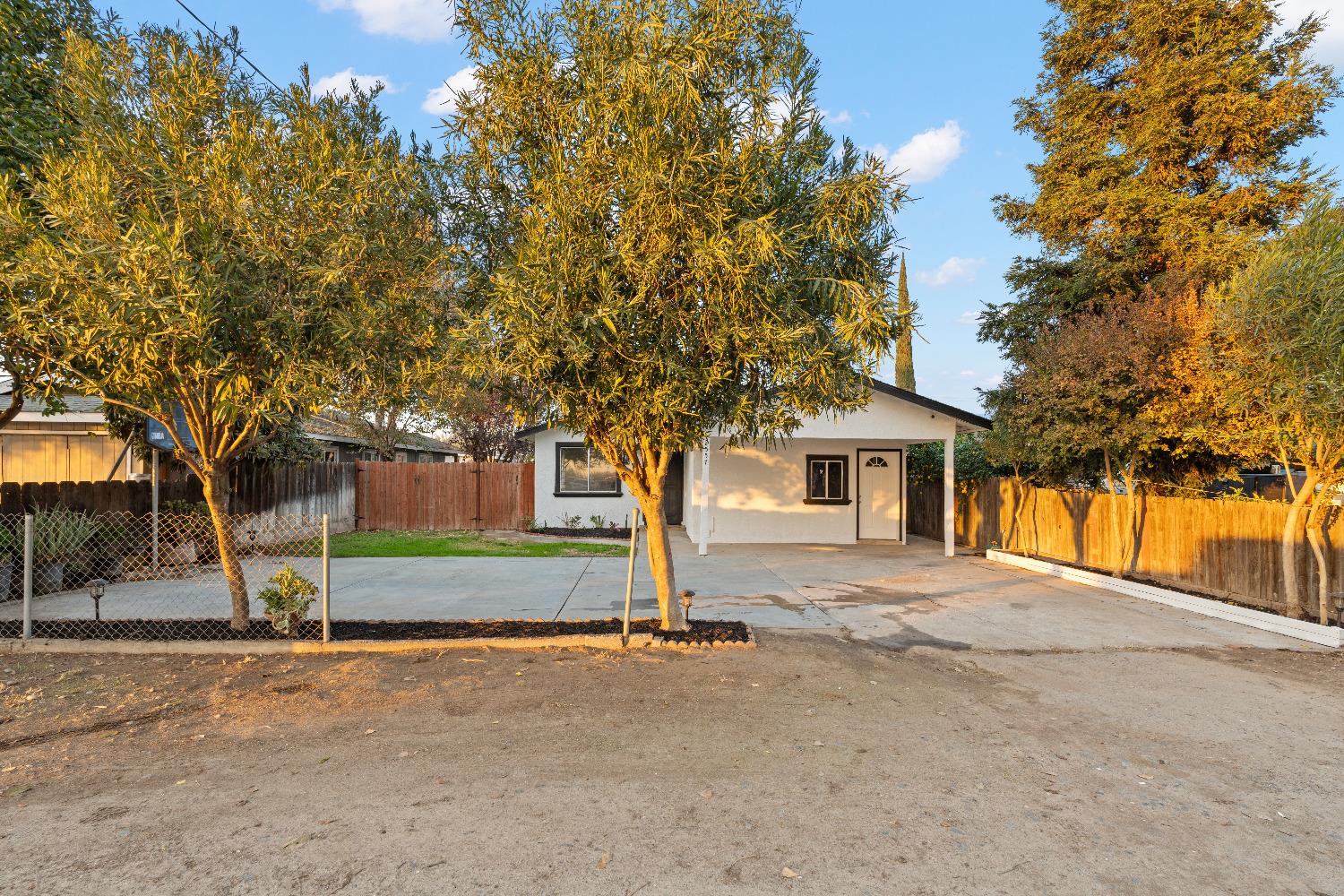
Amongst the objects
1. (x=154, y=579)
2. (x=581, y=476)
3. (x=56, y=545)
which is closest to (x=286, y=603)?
(x=56, y=545)

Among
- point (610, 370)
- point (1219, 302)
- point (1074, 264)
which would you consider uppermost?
point (1074, 264)

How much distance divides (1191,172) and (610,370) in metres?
15.5

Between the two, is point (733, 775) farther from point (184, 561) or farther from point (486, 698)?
point (184, 561)

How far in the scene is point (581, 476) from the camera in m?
18.2

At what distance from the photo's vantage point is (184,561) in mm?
11289

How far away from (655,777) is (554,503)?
14.6m

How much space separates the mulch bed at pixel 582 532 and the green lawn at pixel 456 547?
1.52 metres

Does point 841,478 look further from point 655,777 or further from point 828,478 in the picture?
point 655,777

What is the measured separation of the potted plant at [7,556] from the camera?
325 inches

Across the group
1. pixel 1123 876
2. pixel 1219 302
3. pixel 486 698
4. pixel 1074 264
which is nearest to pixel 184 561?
pixel 486 698

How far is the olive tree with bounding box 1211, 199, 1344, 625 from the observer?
7004 millimetres

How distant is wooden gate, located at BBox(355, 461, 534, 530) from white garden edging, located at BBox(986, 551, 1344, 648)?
12158 millimetres

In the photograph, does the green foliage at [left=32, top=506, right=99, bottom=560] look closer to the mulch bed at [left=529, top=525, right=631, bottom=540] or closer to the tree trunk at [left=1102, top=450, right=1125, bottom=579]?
the mulch bed at [left=529, top=525, right=631, bottom=540]

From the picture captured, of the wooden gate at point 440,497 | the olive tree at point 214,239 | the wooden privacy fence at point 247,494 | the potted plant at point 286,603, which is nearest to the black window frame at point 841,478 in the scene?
the wooden gate at point 440,497
